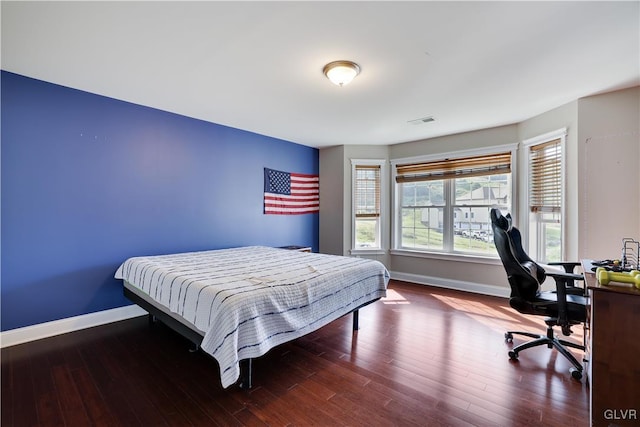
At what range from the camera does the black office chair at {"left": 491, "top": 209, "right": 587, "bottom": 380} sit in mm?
2180

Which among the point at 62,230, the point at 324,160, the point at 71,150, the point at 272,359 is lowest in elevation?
the point at 272,359

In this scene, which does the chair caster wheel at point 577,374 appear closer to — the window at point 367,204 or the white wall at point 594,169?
the white wall at point 594,169

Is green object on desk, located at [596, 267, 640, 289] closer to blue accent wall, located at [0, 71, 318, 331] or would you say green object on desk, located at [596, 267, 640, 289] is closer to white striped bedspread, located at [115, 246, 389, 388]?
white striped bedspread, located at [115, 246, 389, 388]

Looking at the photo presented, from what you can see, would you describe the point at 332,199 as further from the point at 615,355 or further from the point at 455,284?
the point at 615,355

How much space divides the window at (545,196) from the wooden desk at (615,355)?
222cm

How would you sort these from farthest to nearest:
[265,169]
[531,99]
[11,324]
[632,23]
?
[265,169] → [531,99] → [11,324] → [632,23]

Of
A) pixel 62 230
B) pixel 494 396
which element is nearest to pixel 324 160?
pixel 62 230

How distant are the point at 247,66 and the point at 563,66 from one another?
275cm

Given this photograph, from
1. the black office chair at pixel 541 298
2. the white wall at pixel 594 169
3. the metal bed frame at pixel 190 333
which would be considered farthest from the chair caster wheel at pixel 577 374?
the metal bed frame at pixel 190 333

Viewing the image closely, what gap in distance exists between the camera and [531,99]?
3.21 metres

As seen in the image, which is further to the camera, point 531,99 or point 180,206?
point 180,206

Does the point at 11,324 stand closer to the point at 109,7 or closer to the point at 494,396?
the point at 109,7

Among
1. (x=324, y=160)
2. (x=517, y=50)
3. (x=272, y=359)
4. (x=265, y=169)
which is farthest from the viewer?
(x=324, y=160)

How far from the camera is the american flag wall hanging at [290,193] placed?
483 cm
